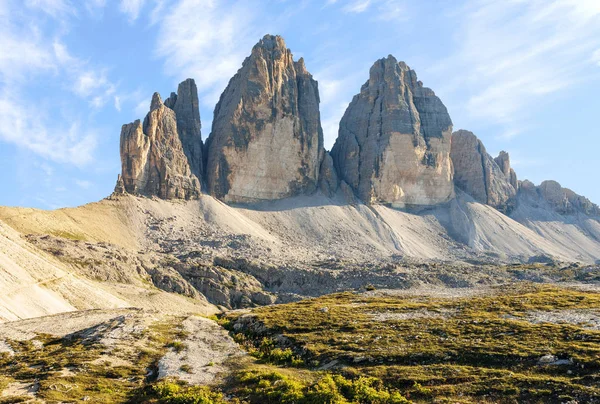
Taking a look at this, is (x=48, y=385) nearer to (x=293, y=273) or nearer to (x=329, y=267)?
(x=293, y=273)

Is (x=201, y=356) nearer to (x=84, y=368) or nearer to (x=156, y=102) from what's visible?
(x=84, y=368)

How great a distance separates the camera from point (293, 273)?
112m

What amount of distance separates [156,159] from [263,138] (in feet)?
134

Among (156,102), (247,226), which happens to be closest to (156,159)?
(156,102)

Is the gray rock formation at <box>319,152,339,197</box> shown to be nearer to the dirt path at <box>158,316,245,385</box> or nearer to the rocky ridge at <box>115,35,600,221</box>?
the rocky ridge at <box>115,35,600,221</box>

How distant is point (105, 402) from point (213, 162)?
529 feet

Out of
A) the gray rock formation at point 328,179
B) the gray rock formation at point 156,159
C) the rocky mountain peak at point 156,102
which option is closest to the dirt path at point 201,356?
the gray rock formation at point 156,159

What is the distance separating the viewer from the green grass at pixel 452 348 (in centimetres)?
1850

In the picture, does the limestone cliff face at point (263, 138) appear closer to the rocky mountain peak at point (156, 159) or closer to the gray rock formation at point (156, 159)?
the rocky mountain peak at point (156, 159)

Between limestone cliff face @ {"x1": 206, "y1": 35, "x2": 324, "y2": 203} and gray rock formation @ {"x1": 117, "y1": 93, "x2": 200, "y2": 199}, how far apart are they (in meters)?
13.0

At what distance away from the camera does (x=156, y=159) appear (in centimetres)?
15812

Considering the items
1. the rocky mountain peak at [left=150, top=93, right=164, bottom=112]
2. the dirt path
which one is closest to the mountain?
the rocky mountain peak at [left=150, top=93, right=164, bottom=112]

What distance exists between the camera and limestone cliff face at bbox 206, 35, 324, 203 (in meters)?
176

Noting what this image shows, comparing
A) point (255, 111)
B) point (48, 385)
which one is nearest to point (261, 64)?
point (255, 111)
